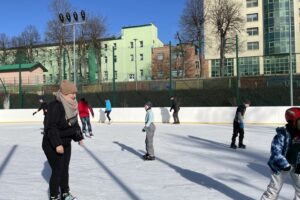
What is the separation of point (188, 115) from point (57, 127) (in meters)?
16.3

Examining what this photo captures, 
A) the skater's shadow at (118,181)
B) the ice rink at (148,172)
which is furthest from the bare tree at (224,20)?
the skater's shadow at (118,181)

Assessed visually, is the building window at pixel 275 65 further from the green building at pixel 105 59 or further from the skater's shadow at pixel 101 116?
the skater's shadow at pixel 101 116

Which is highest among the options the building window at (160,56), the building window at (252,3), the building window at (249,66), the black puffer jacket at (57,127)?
the building window at (252,3)

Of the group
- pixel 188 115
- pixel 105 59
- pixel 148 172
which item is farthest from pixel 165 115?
pixel 105 59

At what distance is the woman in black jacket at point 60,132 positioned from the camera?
396 centimetres

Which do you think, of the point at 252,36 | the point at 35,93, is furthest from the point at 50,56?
the point at 252,36

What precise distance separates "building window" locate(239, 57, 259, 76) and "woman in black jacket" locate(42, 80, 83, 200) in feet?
56.6

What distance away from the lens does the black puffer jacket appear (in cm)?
394

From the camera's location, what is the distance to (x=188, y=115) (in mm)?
19984

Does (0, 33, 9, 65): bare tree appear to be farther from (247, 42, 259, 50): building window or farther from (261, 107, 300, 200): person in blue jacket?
(261, 107, 300, 200): person in blue jacket

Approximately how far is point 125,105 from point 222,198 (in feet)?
59.6

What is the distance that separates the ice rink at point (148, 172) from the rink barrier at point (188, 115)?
7205 millimetres

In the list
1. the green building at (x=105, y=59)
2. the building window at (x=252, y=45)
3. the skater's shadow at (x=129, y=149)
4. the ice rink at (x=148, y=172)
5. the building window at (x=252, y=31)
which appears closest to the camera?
the ice rink at (x=148, y=172)

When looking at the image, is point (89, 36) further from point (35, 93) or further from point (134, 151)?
point (134, 151)
